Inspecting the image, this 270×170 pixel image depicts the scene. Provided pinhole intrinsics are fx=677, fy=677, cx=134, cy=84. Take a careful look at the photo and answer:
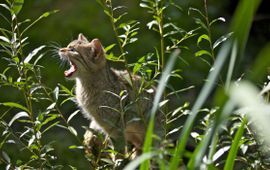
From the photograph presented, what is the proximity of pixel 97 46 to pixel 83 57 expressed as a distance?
0.51ft

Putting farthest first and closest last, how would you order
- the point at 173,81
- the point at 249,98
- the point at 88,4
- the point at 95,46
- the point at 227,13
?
the point at 227,13
the point at 88,4
the point at 173,81
the point at 95,46
the point at 249,98

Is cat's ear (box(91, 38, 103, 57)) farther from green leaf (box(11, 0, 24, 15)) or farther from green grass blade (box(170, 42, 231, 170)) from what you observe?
green grass blade (box(170, 42, 231, 170))

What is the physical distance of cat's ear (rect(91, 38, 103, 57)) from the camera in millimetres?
Result: 4020

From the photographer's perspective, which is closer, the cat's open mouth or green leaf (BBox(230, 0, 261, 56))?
green leaf (BBox(230, 0, 261, 56))

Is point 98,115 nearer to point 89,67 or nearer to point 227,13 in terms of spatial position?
point 89,67

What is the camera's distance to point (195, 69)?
20.6 ft

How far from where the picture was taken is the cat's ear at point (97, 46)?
4.02 m

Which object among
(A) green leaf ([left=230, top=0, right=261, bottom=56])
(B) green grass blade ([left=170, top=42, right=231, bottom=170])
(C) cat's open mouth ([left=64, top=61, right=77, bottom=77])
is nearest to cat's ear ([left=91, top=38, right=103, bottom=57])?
(C) cat's open mouth ([left=64, top=61, right=77, bottom=77])

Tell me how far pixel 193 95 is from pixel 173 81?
27 cm

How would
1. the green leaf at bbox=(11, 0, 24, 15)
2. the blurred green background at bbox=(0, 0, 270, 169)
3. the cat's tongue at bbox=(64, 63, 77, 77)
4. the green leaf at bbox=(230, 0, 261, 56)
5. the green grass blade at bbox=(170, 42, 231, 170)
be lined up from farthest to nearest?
the blurred green background at bbox=(0, 0, 270, 169), the cat's tongue at bbox=(64, 63, 77, 77), the green leaf at bbox=(11, 0, 24, 15), the green grass blade at bbox=(170, 42, 231, 170), the green leaf at bbox=(230, 0, 261, 56)

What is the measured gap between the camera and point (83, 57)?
163 inches

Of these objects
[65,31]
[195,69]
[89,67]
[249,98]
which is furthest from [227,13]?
[249,98]

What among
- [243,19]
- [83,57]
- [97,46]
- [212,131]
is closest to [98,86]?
[83,57]

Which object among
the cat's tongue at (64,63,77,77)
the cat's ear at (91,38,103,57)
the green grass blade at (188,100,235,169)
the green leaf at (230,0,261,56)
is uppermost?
the green leaf at (230,0,261,56)
